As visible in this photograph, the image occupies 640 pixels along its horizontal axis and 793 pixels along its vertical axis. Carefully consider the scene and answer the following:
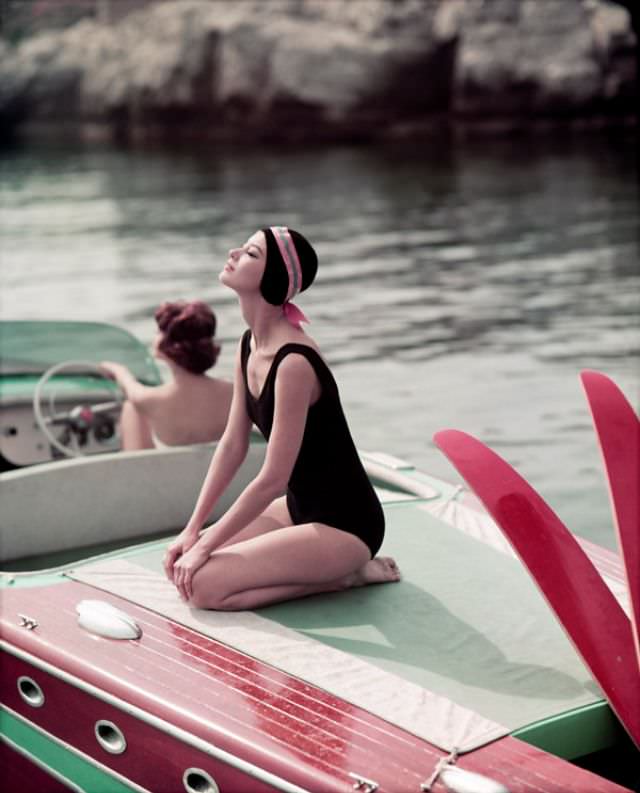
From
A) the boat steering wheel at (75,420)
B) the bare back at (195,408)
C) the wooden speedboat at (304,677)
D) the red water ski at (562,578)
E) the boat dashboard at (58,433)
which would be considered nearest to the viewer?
the wooden speedboat at (304,677)

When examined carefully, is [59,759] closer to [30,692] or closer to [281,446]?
[30,692]

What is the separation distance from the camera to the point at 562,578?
3.52 meters

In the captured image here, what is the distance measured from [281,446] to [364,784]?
1.09m

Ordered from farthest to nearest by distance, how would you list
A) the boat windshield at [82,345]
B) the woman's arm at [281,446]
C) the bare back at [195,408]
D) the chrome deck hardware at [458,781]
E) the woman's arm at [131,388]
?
the boat windshield at [82,345] → the woman's arm at [131,388] → the bare back at [195,408] → the woman's arm at [281,446] → the chrome deck hardware at [458,781]

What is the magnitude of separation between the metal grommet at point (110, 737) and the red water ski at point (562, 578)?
3.85 ft

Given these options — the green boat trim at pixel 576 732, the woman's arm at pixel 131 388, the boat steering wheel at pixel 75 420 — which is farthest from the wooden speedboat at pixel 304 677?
the boat steering wheel at pixel 75 420

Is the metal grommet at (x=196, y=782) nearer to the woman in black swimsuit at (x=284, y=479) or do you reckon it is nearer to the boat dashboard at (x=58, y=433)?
the woman in black swimsuit at (x=284, y=479)

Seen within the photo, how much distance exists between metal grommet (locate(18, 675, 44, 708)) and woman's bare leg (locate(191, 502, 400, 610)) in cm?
52

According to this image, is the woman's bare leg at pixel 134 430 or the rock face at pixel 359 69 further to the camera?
the rock face at pixel 359 69

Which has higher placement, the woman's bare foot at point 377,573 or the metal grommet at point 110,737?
the woman's bare foot at point 377,573

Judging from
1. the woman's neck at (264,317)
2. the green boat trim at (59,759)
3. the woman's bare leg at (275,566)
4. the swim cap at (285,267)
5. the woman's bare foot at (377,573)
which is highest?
the swim cap at (285,267)

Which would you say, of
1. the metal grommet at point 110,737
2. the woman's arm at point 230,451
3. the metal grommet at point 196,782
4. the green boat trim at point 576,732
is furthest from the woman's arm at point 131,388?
the green boat trim at point 576,732

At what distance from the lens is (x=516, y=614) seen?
4102mm

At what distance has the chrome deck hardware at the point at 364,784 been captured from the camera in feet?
10.4
